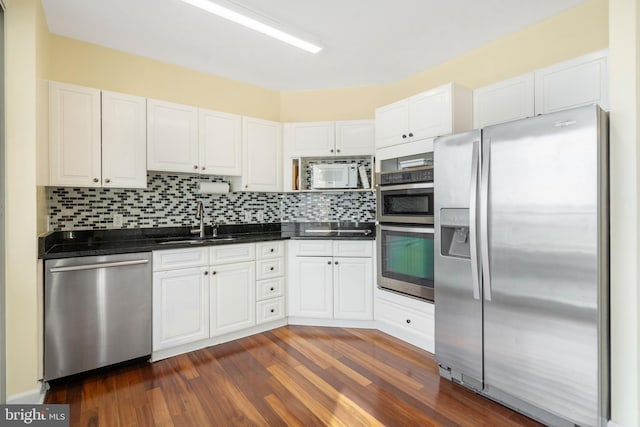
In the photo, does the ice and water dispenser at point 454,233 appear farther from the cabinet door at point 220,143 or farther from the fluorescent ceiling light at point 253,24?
the cabinet door at point 220,143

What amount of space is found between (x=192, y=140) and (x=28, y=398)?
7.62ft

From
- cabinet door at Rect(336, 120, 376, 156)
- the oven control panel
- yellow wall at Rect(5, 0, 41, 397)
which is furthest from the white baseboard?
cabinet door at Rect(336, 120, 376, 156)

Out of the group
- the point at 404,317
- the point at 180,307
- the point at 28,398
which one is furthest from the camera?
the point at 404,317

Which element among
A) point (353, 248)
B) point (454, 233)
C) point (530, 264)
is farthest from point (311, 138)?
point (530, 264)

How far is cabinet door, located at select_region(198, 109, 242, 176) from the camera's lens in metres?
3.28

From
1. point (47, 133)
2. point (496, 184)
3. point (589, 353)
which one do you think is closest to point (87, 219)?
point (47, 133)

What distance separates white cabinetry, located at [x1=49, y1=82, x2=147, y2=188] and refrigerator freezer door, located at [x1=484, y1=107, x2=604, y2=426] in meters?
2.92

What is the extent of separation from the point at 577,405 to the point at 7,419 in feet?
10.5

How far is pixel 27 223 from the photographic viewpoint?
2.10 m

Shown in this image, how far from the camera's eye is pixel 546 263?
1.84m

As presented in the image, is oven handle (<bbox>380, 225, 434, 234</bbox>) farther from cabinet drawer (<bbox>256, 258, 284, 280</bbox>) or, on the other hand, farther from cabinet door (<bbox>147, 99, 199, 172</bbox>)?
cabinet door (<bbox>147, 99, 199, 172</bbox>)

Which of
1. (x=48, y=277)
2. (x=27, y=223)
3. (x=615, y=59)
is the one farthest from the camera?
(x=48, y=277)

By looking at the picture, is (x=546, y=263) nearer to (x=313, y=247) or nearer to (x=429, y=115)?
(x=429, y=115)

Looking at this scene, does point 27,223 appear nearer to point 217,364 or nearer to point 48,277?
point 48,277
